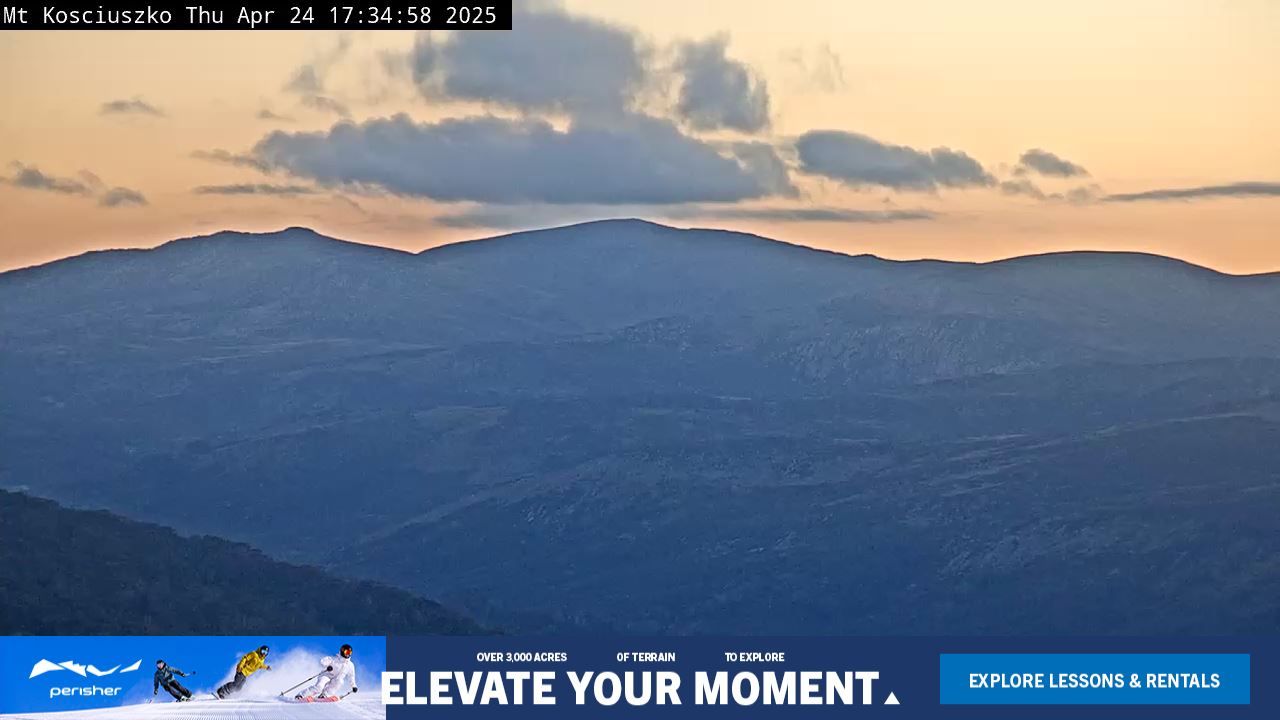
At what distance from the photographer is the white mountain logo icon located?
10328mm

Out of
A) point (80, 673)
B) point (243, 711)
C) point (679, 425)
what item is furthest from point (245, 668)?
point (679, 425)

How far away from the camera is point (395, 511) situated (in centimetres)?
1182

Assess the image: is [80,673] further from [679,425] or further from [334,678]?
[679,425]

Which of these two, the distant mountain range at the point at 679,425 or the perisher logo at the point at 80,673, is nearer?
the perisher logo at the point at 80,673

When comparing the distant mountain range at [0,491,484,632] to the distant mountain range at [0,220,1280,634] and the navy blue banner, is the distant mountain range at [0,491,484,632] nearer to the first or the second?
the distant mountain range at [0,220,1280,634]

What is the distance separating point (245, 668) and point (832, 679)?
12.9 ft

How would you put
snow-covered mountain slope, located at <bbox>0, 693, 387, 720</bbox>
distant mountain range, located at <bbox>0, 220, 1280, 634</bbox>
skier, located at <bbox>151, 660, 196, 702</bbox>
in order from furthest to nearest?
1. distant mountain range, located at <bbox>0, 220, 1280, 634</bbox>
2. skier, located at <bbox>151, 660, 196, 702</bbox>
3. snow-covered mountain slope, located at <bbox>0, 693, 387, 720</bbox>

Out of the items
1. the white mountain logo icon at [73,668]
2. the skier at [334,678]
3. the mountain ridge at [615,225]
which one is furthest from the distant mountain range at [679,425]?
the white mountain logo icon at [73,668]

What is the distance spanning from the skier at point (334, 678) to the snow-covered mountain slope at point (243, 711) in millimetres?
65

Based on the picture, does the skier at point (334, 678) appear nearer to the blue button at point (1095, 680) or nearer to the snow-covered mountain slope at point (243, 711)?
the snow-covered mountain slope at point (243, 711)
